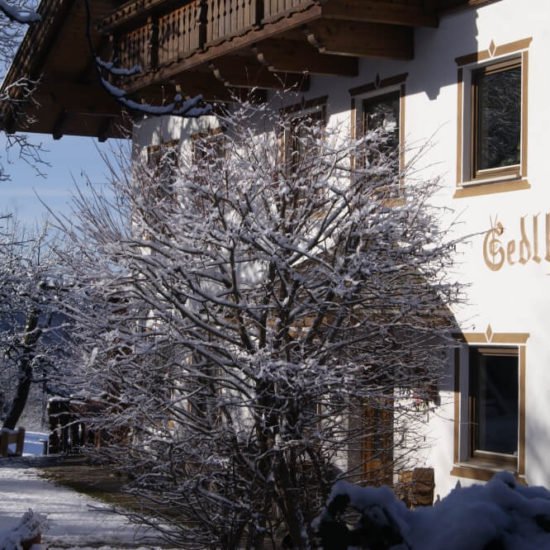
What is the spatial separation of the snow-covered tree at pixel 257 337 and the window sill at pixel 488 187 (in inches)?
92.4

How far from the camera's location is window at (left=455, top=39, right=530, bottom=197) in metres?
12.3

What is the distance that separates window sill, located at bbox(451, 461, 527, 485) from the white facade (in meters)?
Answer: 0.01

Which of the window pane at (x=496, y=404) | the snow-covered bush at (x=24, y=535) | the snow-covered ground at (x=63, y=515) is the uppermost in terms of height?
the window pane at (x=496, y=404)

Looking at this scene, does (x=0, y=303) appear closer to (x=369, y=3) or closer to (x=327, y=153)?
(x=369, y=3)

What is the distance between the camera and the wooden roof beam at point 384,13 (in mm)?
13047

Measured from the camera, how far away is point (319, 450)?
891cm

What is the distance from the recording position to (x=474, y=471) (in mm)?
12539

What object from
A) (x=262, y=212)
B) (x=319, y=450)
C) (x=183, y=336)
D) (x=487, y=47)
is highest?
(x=487, y=47)

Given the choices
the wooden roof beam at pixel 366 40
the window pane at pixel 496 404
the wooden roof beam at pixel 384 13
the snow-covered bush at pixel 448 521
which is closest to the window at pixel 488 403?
the window pane at pixel 496 404

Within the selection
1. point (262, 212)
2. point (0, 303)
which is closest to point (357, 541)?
point (262, 212)

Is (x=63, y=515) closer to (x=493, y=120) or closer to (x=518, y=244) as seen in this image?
(x=518, y=244)

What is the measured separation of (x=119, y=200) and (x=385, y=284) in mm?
3421

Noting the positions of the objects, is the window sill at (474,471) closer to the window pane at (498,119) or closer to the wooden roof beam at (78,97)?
the window pane at (498,119)

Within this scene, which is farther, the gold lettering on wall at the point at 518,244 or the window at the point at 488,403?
the window at the point at 488,403
